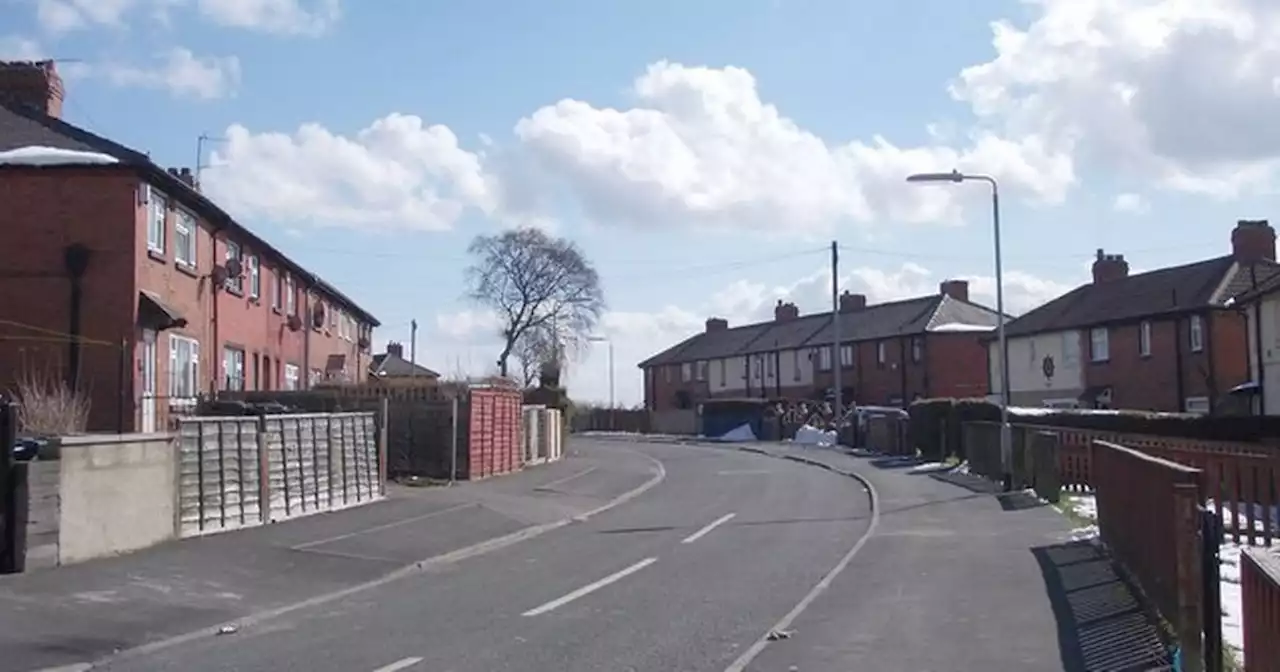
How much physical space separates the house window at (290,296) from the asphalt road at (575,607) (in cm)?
1973

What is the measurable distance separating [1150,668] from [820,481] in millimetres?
27011

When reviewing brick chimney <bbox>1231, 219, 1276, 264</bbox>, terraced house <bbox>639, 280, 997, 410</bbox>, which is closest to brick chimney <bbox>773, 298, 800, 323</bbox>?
terraced house <bbox>639, 280, 997, 410</bbox>

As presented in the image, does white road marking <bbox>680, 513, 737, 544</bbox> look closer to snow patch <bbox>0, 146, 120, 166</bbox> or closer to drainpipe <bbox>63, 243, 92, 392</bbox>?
drainpipe <bbox>63, 243, 92, 392</bbox>

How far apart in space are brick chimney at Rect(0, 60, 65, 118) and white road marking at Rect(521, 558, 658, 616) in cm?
1996

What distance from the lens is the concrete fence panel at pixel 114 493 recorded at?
16766 millimetres

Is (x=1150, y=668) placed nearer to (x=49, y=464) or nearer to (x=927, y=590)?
(x=927, y=590)

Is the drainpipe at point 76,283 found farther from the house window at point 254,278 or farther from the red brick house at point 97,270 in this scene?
the house window at point 254,278

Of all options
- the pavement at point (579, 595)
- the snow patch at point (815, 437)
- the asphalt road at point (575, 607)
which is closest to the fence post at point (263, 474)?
the pavement at point (579, 595)

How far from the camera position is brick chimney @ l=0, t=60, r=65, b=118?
3158 centimetres

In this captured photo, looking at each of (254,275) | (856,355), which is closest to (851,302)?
(856,355)

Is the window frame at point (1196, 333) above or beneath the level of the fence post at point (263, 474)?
above

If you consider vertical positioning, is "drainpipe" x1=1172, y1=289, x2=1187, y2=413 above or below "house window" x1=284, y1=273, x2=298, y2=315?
below

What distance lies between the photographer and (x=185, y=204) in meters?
30.6

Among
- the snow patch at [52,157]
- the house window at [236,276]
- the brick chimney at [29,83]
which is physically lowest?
the house window at [236,276]
